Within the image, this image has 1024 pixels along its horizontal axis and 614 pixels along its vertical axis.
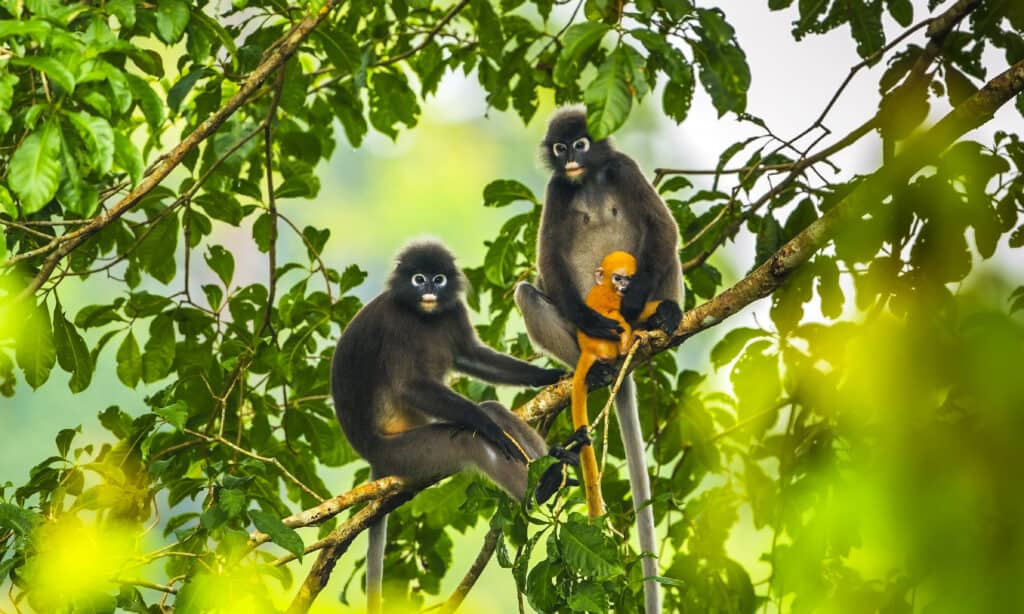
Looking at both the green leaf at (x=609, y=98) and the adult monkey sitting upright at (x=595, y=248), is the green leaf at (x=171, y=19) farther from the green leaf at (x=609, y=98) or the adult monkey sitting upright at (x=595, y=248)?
the adult monkey sitting upright at (x=595, y=248)

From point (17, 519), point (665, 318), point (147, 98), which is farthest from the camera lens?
point (665, 318)

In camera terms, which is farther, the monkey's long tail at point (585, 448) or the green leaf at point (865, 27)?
the green leaf at point (865, 27)

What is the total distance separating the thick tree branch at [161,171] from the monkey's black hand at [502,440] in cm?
120

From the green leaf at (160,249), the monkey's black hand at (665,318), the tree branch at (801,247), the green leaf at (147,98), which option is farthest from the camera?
the green leaf at (160,249)

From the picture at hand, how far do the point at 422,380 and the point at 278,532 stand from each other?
1.18 metres

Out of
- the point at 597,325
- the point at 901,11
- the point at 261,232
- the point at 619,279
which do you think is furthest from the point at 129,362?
the point at 901,11

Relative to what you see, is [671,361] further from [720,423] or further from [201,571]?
[201,571]

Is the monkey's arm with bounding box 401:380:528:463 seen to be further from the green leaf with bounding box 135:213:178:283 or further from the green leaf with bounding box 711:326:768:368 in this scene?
the green leaf with bounding box 135:213:178:283

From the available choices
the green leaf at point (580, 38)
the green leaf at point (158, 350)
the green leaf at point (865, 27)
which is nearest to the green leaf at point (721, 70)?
the green leaf at point (580, 38)

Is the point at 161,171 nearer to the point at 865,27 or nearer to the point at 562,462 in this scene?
the point at 562,462

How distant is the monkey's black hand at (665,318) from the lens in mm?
3252

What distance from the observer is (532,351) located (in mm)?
4176

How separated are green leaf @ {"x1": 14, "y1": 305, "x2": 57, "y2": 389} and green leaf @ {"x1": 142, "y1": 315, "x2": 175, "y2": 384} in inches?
24.1

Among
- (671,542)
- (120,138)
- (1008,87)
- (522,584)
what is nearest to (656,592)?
(522,584)
